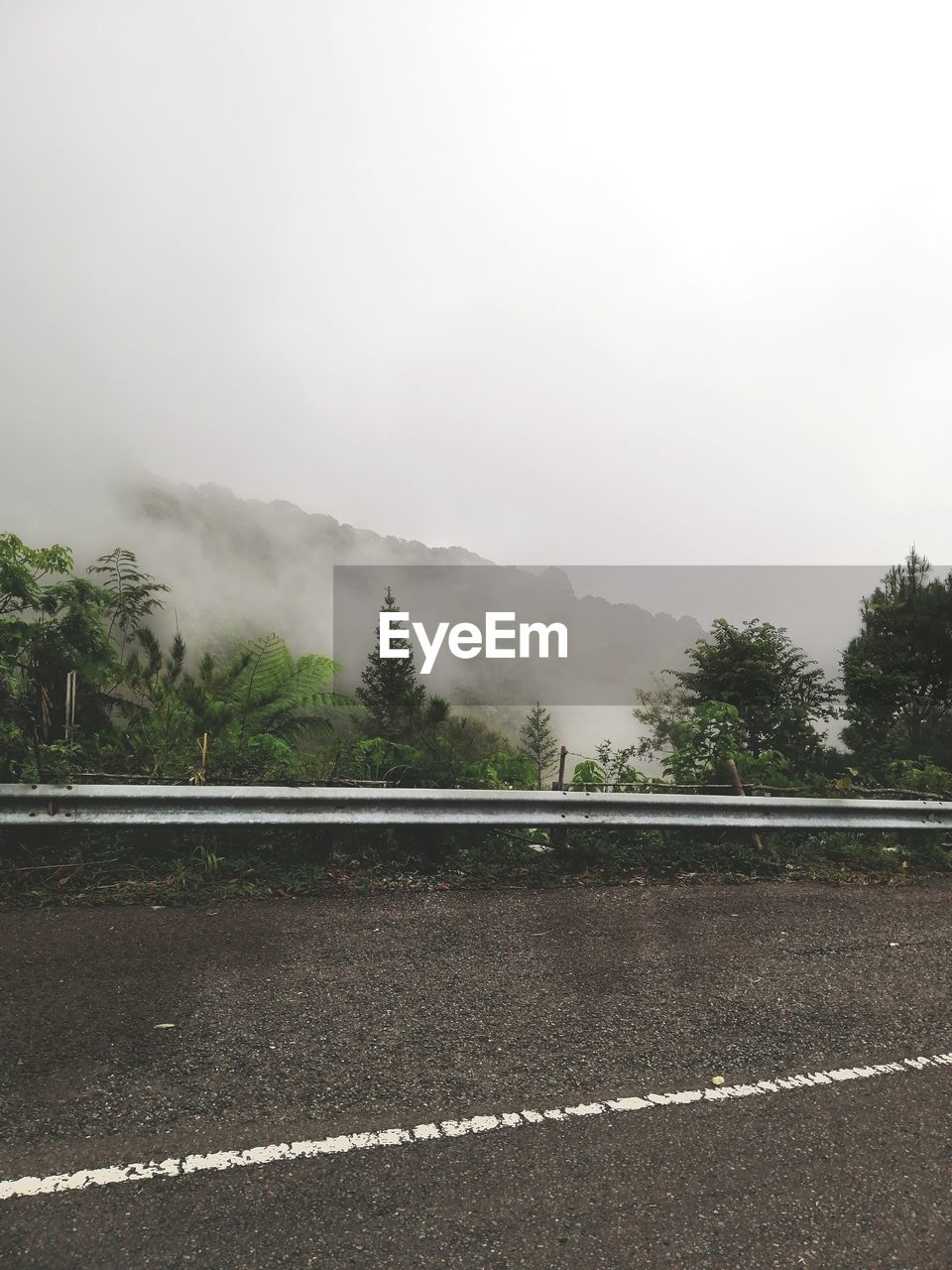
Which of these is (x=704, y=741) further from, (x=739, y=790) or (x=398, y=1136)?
(x=398, y=1136)

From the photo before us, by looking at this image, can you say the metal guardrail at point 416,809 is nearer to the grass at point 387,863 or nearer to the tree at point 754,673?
the grass at point 387,863

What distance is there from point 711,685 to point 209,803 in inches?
1619

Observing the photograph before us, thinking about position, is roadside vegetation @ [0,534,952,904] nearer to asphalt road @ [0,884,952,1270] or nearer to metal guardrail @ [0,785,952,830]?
metal guardrail @ [0,785,952,830]

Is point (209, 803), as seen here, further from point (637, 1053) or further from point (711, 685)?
point (711, 685)

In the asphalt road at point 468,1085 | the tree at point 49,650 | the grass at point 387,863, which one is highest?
the tree at point 49,650

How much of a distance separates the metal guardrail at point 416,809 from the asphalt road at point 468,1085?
0.68 meters

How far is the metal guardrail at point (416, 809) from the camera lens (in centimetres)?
469

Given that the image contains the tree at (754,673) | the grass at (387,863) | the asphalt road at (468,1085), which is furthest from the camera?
the tree at (754,673)

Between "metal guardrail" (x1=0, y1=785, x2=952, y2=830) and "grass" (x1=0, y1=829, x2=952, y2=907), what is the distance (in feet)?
0.85

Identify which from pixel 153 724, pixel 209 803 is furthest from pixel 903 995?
pixel 153 724

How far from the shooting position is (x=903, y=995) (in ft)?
12.0

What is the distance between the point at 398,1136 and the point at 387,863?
9.51 ft

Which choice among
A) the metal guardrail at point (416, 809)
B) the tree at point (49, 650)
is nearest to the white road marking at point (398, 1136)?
the metal guardrail at point (416, 809)

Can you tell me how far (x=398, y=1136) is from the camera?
2.38 meters
